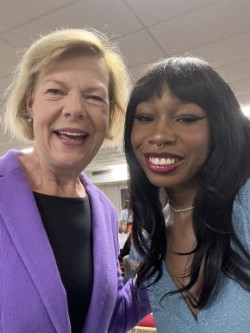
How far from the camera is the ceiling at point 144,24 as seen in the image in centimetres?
251

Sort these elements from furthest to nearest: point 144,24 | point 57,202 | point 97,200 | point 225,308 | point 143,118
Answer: point 144,24 → point 97,200 → point 57,202 → point 143,118 → point 225,308

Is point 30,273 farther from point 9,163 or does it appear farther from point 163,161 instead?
point 163,161

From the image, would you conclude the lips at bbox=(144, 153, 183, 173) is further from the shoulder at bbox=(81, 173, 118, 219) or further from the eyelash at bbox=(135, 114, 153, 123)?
the shoulder at bbox=(81, 173, 118, 219)

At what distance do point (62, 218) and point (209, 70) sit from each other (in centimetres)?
65

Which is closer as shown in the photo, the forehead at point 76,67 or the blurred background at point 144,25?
the forehead at point 76,67

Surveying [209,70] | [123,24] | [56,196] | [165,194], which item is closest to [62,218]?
[56,196]

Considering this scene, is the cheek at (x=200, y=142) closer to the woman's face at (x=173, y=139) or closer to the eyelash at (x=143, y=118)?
the woman's face at (x=173, y=139)

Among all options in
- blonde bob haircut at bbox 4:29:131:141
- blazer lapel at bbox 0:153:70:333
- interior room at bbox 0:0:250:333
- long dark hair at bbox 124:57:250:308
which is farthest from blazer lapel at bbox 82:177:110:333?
interior room at bbox 0:0:250:333

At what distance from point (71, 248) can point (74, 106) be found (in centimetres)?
45

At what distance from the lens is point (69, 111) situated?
1078mm

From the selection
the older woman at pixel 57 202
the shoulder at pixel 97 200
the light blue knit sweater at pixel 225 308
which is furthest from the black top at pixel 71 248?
the light blue knit sweater at pixel 225 308

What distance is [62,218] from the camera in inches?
44.8

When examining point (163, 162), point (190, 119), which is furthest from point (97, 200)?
point (190, 119)

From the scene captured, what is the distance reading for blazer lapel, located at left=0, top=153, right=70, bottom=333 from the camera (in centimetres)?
94
